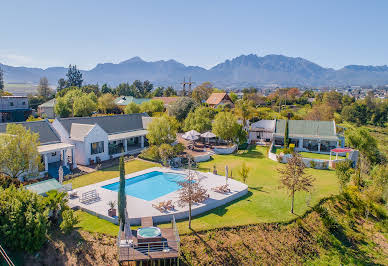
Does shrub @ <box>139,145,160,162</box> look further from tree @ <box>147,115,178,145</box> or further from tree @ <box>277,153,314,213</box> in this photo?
tree @ <box>277,153,314,213</box>

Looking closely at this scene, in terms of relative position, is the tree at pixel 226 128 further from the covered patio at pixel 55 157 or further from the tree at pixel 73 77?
the tree at pixel 73 77

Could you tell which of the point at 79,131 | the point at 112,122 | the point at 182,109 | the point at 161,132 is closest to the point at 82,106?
the point at 112,122

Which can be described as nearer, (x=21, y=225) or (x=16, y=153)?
(x=21, y=225)

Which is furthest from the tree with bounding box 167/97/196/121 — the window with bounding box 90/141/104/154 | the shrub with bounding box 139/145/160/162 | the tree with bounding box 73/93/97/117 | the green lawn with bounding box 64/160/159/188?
the window with bounding box 90/141/104/154

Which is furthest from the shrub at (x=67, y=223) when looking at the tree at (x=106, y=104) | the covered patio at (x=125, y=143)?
the tree at (x=106, y=104)

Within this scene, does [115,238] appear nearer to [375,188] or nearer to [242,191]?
[242,191]

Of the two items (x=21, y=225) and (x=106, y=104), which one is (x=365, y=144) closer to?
(x=21, y=225)
